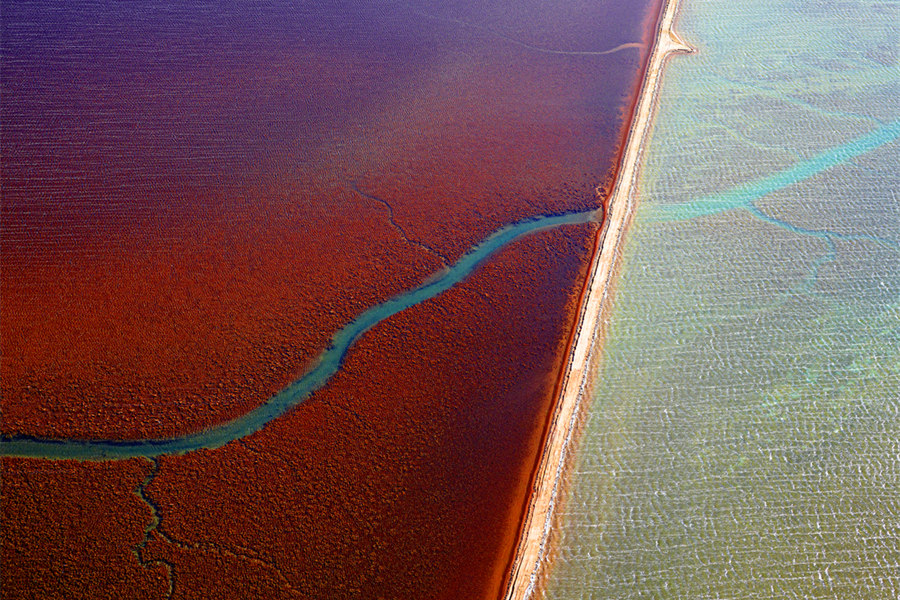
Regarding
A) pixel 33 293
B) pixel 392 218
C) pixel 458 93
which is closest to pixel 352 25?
pixel 458 93

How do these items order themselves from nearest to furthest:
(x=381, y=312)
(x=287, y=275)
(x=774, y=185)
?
(x=381, y=312)
(x=287, y=275)
(x=774, y=185)

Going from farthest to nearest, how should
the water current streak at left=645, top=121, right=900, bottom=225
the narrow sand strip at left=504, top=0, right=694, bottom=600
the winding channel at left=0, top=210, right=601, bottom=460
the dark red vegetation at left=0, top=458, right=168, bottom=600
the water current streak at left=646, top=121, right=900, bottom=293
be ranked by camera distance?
the water current streak at left=645, top=121, right=900, bottom=225 → the water current streak at left=646, top=121, right=900, bottom=293 → the winding channel at left=0, top=210, right=601, bottom=460 → the narrow sand strip at left=504, top=0, right=694, bottom=600 → the dark red vegetation at left=0, top=458, right=168, bottom=600

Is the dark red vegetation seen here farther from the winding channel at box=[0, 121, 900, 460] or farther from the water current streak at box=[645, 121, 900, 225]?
the water current streak at box=[645, 121, 900, 225]

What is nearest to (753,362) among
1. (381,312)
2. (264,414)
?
(381,312)

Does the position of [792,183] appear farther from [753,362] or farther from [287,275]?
Result: [287,275]

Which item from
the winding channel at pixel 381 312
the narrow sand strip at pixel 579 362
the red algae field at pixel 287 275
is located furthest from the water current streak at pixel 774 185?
the red algae field at pixel 287 275

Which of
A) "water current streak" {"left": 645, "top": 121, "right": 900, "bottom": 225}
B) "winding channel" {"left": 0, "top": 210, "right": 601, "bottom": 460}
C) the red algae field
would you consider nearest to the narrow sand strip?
the red algae field
